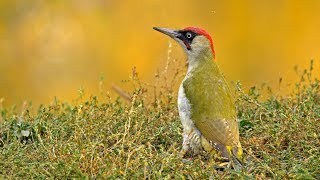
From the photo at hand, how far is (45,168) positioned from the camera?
6297 mm

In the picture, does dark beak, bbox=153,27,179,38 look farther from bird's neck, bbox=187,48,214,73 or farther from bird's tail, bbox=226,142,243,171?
bird's tail, bbox=226,142,243,171


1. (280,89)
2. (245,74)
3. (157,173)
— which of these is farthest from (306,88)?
(245,74)

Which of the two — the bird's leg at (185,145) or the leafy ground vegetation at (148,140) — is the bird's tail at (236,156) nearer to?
the leafy ground vegetation at (148,140)

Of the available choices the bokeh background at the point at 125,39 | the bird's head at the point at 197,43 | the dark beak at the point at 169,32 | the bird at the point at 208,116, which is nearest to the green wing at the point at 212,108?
the bird at the point at 208,116

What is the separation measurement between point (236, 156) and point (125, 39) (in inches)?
270

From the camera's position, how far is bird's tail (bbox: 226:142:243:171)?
6.48m

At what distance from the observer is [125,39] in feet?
43.9

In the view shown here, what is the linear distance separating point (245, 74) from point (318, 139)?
20.0 ft

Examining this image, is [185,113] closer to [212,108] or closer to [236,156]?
[212,108]

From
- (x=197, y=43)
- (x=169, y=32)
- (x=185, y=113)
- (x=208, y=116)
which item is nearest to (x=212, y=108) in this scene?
(x=208, y=116)

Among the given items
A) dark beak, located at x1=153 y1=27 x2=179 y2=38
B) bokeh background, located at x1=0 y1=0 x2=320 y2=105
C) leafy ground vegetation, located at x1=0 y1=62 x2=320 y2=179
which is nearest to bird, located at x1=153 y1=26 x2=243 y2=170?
leafy ground vegetation, located at x1=0 y1=62 x2=320 y2=179

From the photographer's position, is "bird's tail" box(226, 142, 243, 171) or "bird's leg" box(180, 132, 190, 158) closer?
"bird's tail" box(226, 142, 243, 171)

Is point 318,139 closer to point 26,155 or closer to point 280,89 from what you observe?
point 280,89

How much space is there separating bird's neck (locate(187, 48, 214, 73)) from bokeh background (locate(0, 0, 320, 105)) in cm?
503
